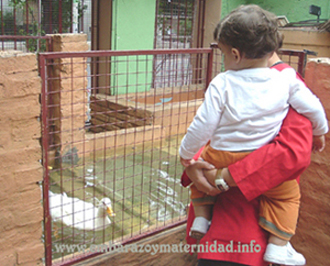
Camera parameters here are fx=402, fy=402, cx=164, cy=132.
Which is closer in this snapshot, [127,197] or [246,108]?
[246,108]

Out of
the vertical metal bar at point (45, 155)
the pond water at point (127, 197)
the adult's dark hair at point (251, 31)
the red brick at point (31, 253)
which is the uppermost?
the adult's dark hair at point (251, 31)

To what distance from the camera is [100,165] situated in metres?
5.78

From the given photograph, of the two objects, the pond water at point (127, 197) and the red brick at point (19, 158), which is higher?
the red brick at point (19, 158)

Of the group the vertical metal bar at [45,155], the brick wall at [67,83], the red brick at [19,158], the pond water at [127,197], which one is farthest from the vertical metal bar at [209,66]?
the brick wall at [67,83]

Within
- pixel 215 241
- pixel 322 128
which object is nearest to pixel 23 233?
pixel 215 241

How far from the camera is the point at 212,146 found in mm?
1678

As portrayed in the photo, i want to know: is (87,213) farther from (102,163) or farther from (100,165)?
(102,163)

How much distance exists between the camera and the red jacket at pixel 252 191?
1582 mm

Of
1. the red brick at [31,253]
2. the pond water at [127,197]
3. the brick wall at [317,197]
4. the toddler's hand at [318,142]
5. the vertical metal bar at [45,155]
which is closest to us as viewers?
the toddler's hand at [318,142]

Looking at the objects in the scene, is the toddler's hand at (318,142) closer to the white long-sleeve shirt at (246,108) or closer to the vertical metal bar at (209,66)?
the white long-sleeve shirt at (246,108)

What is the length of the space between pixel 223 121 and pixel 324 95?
1321 millimetres

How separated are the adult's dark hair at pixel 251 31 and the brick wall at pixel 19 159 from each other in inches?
45.2

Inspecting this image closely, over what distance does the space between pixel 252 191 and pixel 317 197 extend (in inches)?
55.7

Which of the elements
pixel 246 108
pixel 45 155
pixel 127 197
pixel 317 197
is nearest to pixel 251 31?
pixel 246 108
